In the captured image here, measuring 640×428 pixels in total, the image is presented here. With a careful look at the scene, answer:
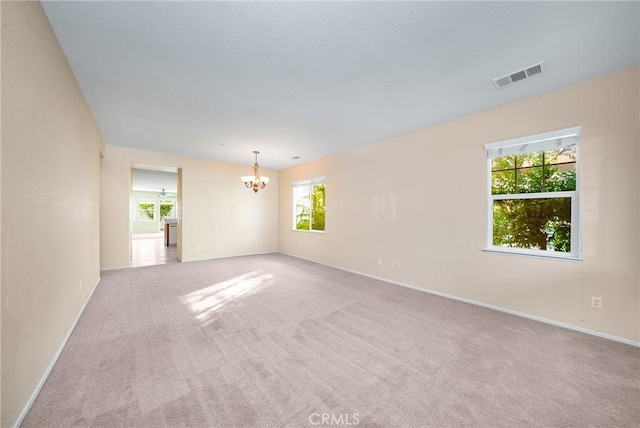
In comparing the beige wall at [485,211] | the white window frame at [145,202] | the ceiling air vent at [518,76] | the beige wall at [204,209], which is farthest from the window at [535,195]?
the white window frame at [145,202]

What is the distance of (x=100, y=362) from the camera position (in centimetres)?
200

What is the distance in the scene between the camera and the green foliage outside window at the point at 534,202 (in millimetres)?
2828

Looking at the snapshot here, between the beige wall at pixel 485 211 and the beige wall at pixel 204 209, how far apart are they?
2.77 m

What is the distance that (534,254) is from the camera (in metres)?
2.96

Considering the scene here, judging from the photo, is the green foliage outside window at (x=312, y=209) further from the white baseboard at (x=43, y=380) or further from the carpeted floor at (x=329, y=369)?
the white baseboard at (x=43, y=380)

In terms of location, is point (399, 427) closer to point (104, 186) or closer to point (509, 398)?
point (509, 398)

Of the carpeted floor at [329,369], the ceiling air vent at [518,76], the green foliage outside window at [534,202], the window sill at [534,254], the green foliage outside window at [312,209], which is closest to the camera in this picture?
the carpeted floor at [329,369]

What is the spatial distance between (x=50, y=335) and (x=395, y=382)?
2.76m

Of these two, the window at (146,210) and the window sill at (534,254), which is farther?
the window at (146,210)

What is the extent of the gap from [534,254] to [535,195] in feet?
2.43

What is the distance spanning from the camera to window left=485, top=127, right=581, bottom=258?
2.78 metres

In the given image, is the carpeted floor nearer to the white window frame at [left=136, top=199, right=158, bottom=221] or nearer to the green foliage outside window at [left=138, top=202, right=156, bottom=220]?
the white window frame at [left=136, top=199, right=158, bottom=221]

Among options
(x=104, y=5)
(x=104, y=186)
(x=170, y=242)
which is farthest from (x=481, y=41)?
(x=170, y=242)

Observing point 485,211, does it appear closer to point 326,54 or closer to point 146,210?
point 326,54
